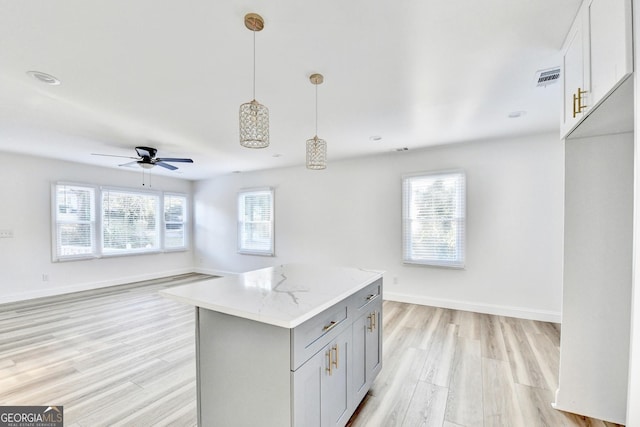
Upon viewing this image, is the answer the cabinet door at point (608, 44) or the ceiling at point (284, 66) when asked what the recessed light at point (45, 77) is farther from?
the cabinet door at point (608, 44)

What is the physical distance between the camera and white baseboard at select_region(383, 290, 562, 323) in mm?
3803

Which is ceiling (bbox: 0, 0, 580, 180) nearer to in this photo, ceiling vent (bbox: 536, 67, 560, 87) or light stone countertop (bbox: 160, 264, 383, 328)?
ceiling vent (bbox: 536, 67, 560, 87)

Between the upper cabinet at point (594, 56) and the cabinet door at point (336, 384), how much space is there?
6.17 ft

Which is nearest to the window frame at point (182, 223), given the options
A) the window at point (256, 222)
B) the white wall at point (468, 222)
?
the window at point (256, 222)

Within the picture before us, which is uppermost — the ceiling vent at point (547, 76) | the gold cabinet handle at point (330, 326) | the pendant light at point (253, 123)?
the ceiling vent at point (547, 76)

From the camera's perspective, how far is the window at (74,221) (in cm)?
521

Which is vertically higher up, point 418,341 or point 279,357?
point 279,357

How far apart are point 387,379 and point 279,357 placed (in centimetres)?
152

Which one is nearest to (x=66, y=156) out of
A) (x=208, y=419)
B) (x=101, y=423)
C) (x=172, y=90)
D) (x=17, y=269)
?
(x=17, y=269)

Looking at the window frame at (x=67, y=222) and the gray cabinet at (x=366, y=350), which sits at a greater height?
the window frame at (x=67, y=222)

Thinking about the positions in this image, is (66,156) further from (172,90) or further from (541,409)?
(541,409)

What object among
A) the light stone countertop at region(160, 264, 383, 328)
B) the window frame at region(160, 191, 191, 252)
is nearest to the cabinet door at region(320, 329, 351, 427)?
the light stone countertop at region(160, 264, 383, 328)

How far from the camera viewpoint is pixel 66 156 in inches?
194

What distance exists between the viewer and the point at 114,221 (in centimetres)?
598
